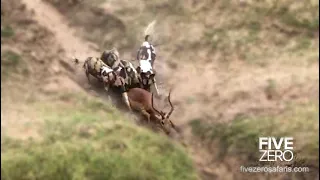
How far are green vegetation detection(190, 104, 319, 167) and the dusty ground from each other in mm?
42

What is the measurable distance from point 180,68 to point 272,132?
21.3 inches

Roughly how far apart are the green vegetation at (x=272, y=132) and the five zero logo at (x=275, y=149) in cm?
2

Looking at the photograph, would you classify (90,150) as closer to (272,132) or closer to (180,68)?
(180,68)

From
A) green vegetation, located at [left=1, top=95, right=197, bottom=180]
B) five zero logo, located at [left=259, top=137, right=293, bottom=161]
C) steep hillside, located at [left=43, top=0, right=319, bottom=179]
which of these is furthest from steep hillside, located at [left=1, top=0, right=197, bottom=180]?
five zero logo, located at [left=259, top=137, right=293, bottom=161]

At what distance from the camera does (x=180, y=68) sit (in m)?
3.03

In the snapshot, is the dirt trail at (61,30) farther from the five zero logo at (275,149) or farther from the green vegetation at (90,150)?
the five zero logo at (275,149)

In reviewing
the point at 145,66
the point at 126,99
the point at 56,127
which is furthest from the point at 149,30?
the point at 56,127

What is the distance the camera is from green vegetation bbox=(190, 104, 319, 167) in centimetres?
288

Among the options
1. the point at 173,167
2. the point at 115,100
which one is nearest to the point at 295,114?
the point at 173,167

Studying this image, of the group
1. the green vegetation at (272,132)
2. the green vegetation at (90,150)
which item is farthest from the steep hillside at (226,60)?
the green vegetation at (90,150)

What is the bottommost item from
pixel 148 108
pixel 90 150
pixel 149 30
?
pixel 90 150

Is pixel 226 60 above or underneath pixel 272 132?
above

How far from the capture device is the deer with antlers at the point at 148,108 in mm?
2984

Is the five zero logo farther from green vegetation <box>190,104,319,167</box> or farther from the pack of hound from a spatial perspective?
the pack of hound
